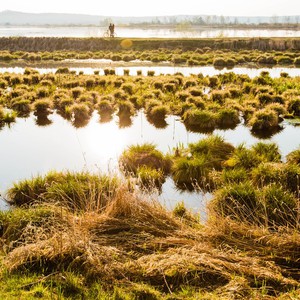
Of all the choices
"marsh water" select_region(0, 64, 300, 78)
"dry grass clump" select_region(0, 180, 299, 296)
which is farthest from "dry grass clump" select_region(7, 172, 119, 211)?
"marsh water" select_region(0, 64, 300, 78)

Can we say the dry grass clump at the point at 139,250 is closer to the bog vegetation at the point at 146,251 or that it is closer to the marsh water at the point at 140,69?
the bog vegetation at the point at 146,251

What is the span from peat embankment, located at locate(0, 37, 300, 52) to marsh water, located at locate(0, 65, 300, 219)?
39.1m

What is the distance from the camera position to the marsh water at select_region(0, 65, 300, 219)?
35.5ft

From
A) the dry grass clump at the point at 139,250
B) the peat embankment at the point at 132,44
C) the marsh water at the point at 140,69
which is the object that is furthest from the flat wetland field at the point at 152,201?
the peat embankment at the point at 132,44

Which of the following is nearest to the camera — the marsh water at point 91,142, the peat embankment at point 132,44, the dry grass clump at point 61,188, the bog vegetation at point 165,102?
the dry grass clump at point 61,188

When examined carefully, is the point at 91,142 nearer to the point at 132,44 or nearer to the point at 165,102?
the point at 165,102

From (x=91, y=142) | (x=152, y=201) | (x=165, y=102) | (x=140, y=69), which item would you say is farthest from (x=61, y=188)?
(x=140, y=69)

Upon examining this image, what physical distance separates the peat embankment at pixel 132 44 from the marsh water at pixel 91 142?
39.1 metres

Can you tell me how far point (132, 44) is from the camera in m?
56.7

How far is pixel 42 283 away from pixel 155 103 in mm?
13167

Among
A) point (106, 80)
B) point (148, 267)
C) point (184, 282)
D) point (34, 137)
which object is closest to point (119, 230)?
point (148, 267)

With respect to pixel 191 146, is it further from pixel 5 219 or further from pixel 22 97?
pixel 22 97

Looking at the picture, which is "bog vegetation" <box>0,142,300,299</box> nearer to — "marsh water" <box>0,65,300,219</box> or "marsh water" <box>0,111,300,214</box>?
"marsh water" <box>0,65,300,219</box>

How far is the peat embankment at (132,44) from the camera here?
5303 cm
